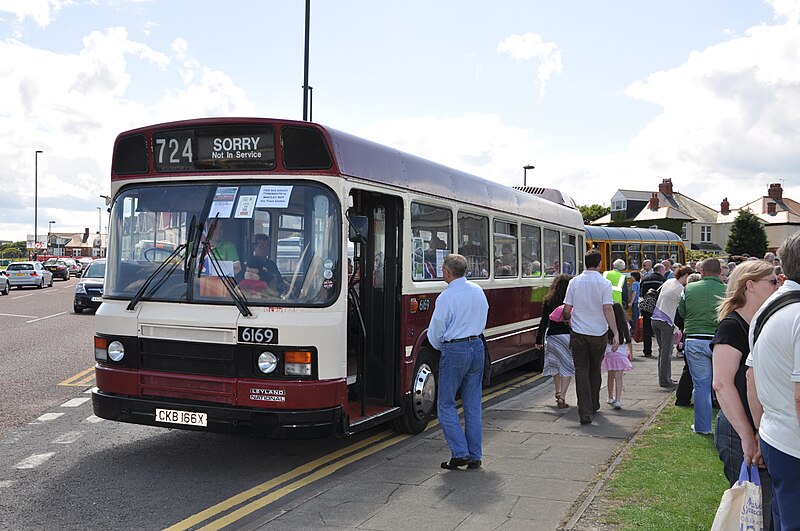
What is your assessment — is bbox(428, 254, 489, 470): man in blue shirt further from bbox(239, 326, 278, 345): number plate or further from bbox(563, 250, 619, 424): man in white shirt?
bbox(563, 250, 619, 424): man in white shirt

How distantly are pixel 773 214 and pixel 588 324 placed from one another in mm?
94651

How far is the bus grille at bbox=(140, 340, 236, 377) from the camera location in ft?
22.0

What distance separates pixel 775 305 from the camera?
3436 millimetres

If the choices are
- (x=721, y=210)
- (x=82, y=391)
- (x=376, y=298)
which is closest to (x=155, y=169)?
(x=376, y=298)

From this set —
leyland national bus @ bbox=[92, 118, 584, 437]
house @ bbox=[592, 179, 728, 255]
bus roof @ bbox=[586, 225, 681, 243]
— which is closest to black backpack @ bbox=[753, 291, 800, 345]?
leyland national bus @ bbox=[92, 118, 584, 437]

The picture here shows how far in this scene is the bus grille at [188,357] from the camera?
671cm

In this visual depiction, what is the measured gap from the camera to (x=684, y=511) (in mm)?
5531

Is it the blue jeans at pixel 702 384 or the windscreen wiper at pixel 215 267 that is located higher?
the windscreen wiper at pixel 215 267

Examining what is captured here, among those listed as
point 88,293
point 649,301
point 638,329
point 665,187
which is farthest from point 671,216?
point 649,301

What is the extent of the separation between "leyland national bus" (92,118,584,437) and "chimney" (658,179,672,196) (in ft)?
289

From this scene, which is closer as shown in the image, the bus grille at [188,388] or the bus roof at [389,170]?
the bus grille at [188,388]

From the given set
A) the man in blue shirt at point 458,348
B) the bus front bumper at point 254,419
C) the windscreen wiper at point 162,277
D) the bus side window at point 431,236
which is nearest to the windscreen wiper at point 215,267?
the windscreen wiper at point 162,277

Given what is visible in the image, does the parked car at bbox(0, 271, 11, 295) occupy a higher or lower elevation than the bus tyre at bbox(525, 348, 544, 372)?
higher

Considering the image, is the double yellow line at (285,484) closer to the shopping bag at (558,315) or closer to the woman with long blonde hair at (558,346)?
the woman with long blonde hair at (558,346)
